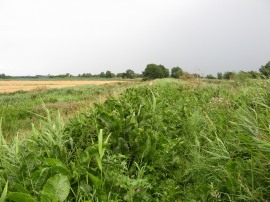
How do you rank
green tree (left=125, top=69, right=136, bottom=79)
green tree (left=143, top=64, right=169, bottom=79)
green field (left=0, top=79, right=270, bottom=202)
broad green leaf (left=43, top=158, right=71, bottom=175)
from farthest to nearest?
green tree (left=125, top=69, right=136, bottom=79), green tree (left=143, top=64, right=169, bottom=79), broad green leaf (left=43, top=158, right=71, bottom=175), green field (left=0, top=79, right=270, bottom=202)

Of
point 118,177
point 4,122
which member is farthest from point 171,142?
point 4,122

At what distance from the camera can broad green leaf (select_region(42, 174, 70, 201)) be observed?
2129 millimetres

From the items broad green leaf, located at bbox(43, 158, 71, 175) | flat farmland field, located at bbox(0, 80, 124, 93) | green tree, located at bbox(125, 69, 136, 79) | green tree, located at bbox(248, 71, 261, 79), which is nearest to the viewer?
broad green leaf, located at bbox(43, 158, 71, 175)

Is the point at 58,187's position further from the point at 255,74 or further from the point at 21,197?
the point at 255,74

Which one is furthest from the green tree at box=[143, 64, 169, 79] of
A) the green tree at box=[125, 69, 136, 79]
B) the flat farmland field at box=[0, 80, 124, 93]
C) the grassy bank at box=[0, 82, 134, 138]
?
the grassy bank at box=[0, 82, 134, 138]

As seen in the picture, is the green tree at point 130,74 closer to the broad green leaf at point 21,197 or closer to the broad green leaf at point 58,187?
the broad green leaf at point 58,187

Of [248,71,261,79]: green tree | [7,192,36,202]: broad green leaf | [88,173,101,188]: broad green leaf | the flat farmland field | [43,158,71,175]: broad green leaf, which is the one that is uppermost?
[248,71,261,79]: green tree

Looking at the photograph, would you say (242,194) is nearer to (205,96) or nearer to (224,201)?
(224,201)

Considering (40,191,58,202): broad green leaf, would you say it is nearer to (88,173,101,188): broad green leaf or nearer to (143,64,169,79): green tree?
(88,173,101,188): broad green leaf

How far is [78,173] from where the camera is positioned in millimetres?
2494

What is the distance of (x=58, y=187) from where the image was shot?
2168 mm

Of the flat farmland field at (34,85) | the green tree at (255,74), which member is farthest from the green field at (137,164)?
the flat farmland field at (34,85)

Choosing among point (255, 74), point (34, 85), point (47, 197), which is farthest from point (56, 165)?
point (34, 85)

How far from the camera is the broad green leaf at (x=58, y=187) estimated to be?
6.98ft
